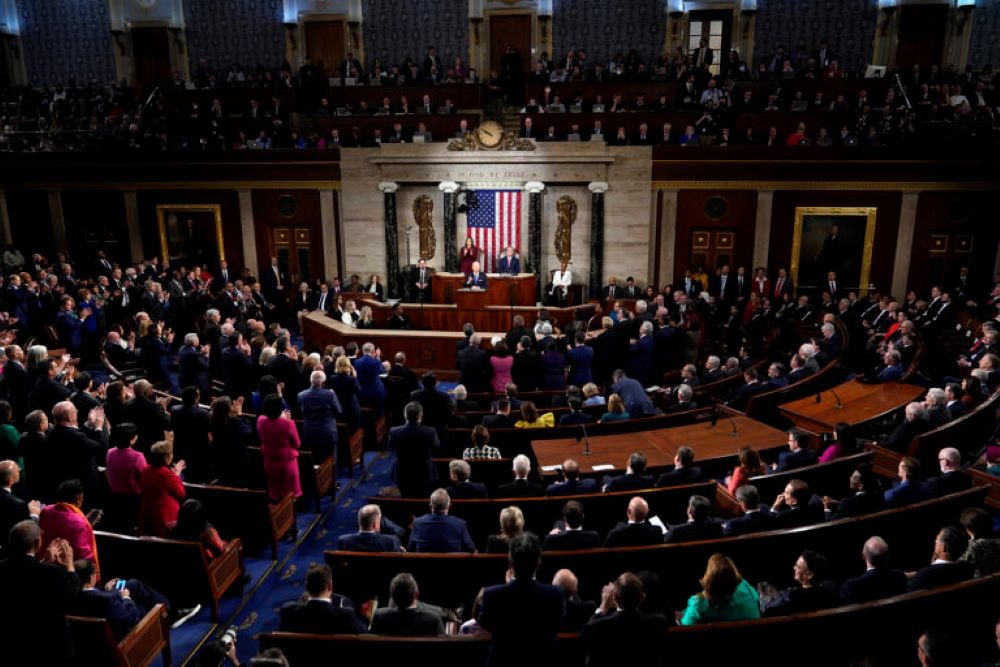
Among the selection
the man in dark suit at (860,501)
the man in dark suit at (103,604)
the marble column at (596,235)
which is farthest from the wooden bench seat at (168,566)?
the marble column at (596,235)

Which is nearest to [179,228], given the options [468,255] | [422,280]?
[422,280]

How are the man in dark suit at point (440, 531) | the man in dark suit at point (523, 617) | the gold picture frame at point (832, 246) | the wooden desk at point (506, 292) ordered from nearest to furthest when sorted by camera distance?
the man in dark suit at point (523, 617) → the man in dark suit at point (440, 531) → the wooden desk at point (506, 292) → the gold picture frame at point (832, 246)

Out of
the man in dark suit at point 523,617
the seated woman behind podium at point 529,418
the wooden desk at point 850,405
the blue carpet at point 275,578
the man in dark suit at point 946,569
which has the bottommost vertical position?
the blue carpet at point 275,578

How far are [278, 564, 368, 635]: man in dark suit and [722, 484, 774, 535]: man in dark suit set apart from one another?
2633 millimetres

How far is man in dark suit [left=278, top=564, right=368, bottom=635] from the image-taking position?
3.86m

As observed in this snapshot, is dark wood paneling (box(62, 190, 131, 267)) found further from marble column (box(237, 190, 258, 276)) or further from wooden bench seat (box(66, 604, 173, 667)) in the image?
wooden bench seat (box(66, 604, 173, 667))

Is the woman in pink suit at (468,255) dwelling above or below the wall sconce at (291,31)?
below

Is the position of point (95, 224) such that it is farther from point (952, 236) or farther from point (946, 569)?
point (952, 236)

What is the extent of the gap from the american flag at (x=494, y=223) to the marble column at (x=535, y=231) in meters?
0.30

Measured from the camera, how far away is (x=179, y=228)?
57.4 ft

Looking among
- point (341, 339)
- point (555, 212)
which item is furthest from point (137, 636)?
point (555, 212)

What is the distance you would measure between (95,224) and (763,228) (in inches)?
613

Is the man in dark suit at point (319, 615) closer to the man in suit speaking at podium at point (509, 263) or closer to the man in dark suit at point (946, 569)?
the man in dark suit at point (946, 569)

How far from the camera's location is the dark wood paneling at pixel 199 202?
17.1 meters
